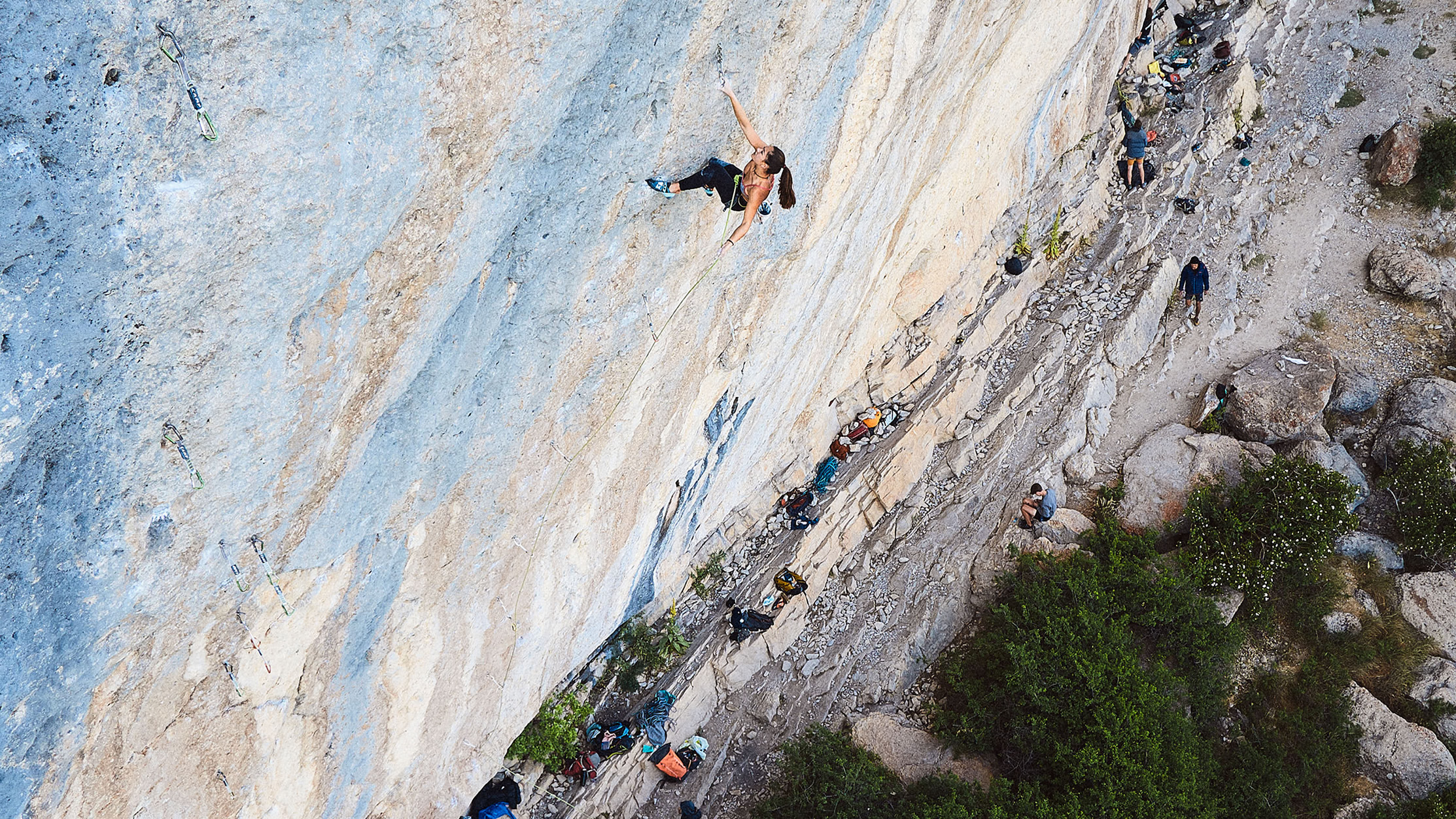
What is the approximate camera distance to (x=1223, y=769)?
10.3m

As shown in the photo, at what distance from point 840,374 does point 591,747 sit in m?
5.31

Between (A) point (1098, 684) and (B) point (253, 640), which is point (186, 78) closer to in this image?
(B) point (253, 640)

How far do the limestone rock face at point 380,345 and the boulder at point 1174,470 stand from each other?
5602 mm

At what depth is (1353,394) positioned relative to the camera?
42.4 ft

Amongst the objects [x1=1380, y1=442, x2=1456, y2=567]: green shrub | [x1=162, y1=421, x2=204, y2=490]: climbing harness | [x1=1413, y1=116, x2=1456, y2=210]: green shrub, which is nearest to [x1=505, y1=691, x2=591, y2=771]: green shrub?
[x1=162, y1=421, x2=204, y2=490]: climbing harness

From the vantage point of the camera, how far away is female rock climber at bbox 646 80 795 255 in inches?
262

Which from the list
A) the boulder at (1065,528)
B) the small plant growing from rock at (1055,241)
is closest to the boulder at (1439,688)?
the boulder at (1065,528)

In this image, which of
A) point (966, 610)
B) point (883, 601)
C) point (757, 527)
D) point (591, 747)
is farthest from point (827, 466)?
point (591, 747)

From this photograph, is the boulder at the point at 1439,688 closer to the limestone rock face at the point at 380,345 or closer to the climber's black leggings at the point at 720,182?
the limestone rock face at the point at 380,345

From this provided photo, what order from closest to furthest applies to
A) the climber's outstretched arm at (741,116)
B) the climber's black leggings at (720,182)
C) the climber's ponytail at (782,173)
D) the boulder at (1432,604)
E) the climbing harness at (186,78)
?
1. the climbing harness at (186,78)
2. the climber's outstretched arm at (741,116)
3. the climber's black leggings at (720,182)
4. the climber's ponytail at (782,173)
5. the boulder at (1432,604)

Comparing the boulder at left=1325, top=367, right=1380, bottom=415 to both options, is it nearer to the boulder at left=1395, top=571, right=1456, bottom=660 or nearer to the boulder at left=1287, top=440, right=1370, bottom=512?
the boulder at left=1287, top=440, right=1370, bottom=512

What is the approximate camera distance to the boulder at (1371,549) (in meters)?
11.8

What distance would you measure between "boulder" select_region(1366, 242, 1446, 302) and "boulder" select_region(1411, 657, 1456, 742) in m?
6.09

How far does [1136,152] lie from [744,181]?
1000cm
